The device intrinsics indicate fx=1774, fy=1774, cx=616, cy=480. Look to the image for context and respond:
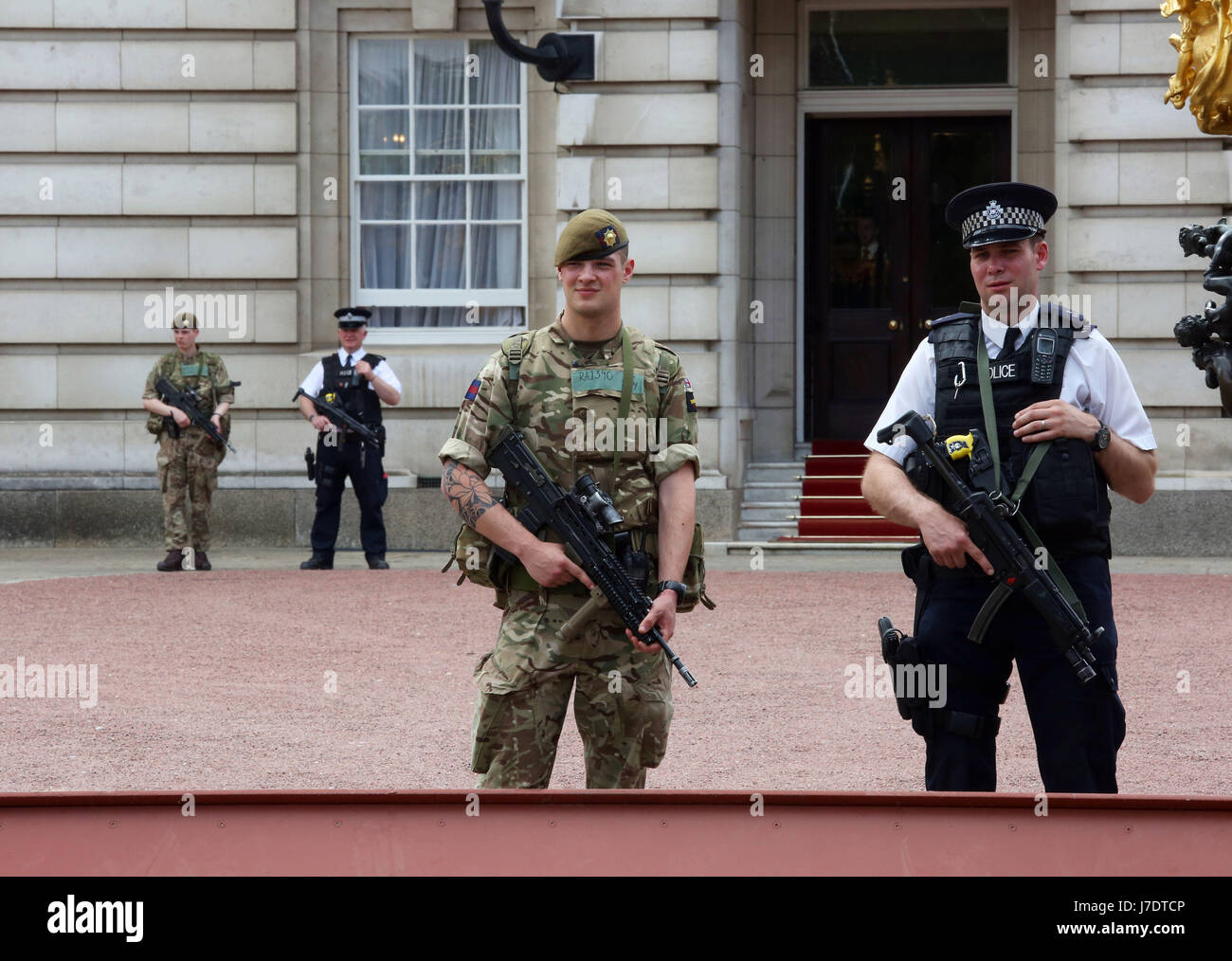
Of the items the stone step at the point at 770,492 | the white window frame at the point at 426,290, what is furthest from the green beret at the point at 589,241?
the white window frame at the point at 426,290

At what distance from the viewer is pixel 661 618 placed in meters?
4.57

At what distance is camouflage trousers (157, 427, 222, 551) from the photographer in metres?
14.0

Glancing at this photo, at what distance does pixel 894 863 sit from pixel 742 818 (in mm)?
292

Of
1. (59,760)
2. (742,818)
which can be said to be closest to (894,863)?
(742,818)

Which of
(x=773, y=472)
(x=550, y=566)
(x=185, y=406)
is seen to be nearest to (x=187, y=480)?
(x=185, y=406)

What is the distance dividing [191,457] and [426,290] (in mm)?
3023

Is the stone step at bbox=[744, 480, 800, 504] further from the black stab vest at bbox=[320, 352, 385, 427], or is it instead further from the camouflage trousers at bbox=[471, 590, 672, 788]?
the camouflage trousers at bbox=[471, 590, 672, 788]

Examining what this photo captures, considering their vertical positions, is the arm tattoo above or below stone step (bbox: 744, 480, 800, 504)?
above

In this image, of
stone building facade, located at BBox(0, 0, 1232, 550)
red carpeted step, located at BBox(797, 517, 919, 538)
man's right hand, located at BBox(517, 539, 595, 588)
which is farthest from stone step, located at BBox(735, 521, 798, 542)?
man's right hand, located at BBox(517, 539, 595, 588)

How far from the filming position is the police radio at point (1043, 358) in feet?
15.1

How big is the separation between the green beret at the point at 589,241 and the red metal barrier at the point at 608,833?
1.72 m

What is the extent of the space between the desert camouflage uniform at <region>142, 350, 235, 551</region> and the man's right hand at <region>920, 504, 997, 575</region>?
1029cm

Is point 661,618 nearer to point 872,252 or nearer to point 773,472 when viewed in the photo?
point 773,472

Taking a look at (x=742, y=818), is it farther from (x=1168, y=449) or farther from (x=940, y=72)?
(x=940, y=72)
